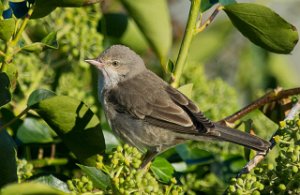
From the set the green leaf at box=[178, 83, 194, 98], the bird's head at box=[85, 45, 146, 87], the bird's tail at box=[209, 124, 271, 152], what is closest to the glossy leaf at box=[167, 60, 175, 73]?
the green leaf at box=[178, 83, 194, 98]

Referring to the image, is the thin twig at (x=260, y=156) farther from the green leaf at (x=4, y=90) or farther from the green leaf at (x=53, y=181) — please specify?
the green leaf at (x=4, y=90)

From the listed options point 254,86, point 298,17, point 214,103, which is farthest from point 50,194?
point 298,17

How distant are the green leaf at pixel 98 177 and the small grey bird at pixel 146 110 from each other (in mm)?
1015

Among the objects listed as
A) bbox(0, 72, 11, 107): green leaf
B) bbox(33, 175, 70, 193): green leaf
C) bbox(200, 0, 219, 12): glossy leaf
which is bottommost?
bbox(33, 175, 70, 193): green leaf

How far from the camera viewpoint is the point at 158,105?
4.51 metres

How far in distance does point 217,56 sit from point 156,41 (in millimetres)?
2676

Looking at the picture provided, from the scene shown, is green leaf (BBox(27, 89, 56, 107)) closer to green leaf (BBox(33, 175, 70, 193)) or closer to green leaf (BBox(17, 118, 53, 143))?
green leaf (BBox(33, 175, 70, 193))

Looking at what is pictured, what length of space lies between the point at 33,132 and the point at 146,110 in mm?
992

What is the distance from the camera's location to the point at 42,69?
421 centimetres

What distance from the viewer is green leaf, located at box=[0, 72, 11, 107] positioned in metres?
2.90

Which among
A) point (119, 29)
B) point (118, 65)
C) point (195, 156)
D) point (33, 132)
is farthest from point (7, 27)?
point (118, 65)

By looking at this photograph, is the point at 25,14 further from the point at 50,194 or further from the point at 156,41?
the point at 50,194

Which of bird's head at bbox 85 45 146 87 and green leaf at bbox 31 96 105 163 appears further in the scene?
bird's head at bbox 85 45 146 87

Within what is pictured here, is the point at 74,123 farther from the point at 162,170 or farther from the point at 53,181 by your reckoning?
the point at 162,170
